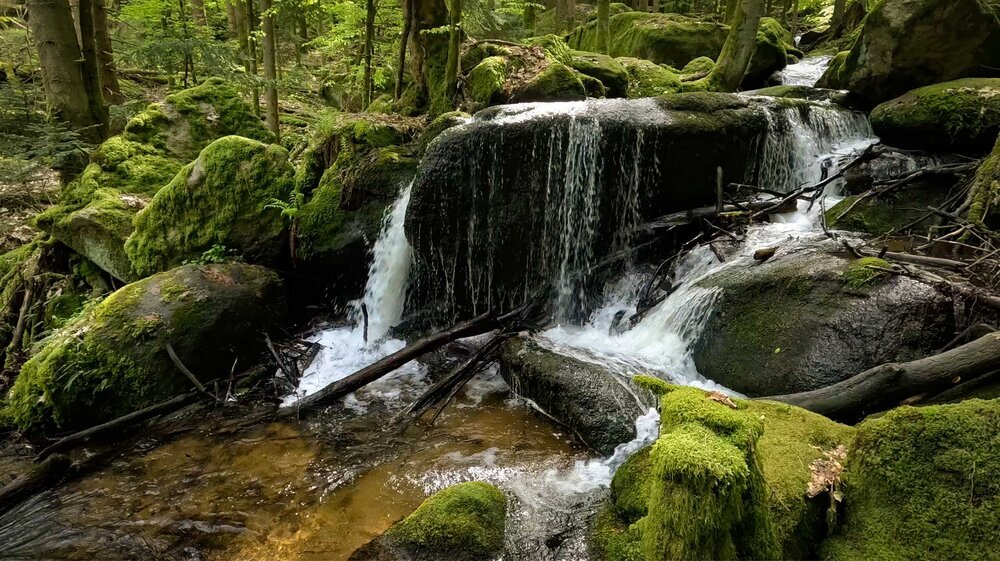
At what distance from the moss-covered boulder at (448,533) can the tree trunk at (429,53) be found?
784 centimetres

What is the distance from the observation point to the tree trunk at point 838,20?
61.2 ft

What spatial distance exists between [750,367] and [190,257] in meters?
7.31

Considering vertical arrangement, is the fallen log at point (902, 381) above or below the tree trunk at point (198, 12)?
below

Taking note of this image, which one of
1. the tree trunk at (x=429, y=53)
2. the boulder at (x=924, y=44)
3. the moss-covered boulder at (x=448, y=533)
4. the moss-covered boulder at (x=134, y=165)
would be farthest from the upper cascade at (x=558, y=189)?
the moss-covered boulder at (x=134, y=165)

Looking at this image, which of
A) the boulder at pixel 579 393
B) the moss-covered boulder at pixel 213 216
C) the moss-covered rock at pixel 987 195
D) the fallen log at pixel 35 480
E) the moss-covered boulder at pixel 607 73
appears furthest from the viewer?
the moss-covered boulder at pixel 607 73

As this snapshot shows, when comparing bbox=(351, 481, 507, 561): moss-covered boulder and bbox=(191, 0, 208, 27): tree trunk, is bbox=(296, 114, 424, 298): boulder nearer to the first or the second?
bbox=(351, 481, 507, 561): moss-covered boulder

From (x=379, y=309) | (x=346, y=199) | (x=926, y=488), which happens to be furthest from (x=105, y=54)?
(x=926, y=488)

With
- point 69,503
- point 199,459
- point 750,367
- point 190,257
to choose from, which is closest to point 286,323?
point 190,257

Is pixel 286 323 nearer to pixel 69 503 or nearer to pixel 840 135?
pixel 69 503

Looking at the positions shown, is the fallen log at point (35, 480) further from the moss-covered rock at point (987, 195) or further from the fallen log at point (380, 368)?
the moss-covered rock at point (987, 195)

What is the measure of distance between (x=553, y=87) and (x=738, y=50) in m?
4.48

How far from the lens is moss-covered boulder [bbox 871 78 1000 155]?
7.08 m

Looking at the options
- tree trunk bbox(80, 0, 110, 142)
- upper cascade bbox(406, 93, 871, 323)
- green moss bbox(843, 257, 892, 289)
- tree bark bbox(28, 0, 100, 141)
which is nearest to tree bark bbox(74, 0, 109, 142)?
tree trunk bbox(80, 0, 110, 142)

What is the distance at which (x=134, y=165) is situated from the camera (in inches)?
345
